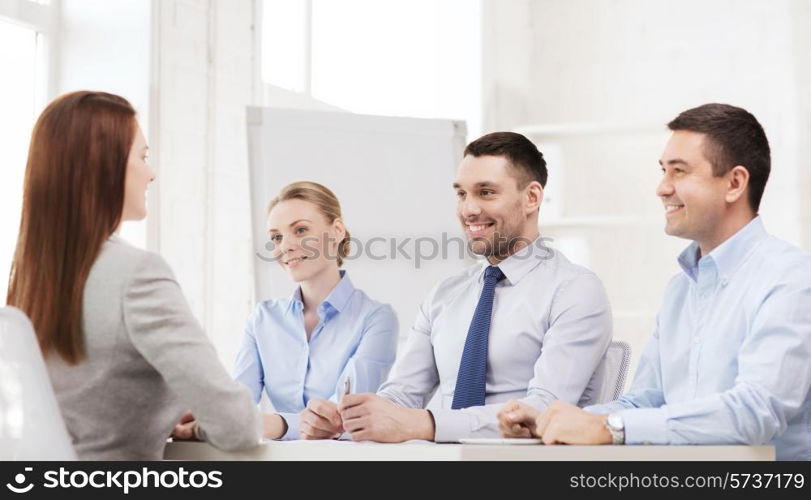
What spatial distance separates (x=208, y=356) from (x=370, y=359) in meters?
1.32

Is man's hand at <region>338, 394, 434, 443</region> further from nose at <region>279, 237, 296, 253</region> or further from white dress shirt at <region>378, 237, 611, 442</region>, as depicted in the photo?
nose at <region>279, 237, 296, 253</region>

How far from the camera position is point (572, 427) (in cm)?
156

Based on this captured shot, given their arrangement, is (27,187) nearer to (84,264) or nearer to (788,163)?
(84,264)

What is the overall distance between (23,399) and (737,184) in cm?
140

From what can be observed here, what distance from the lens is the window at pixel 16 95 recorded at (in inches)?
124

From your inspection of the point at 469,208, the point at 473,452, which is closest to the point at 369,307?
the point at 469,208

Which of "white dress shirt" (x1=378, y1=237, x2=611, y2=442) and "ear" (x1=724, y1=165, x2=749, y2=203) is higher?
"ear" (x1=724, y1=165, x2=749, y2=203)

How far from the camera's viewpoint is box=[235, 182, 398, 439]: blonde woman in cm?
274

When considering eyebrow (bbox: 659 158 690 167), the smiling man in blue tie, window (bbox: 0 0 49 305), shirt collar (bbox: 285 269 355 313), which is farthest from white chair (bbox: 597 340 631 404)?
window (bbox: 0 0 49 305)

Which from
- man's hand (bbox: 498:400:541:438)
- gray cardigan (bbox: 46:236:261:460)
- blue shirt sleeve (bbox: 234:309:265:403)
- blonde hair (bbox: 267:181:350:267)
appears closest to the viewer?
gray cardigan (bbox: 46:236:261:460)

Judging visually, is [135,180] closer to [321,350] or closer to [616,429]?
[616,429]

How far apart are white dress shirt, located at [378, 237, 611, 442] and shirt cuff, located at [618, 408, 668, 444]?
1.40 feet

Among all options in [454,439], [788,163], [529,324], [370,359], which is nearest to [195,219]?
[370,359]
